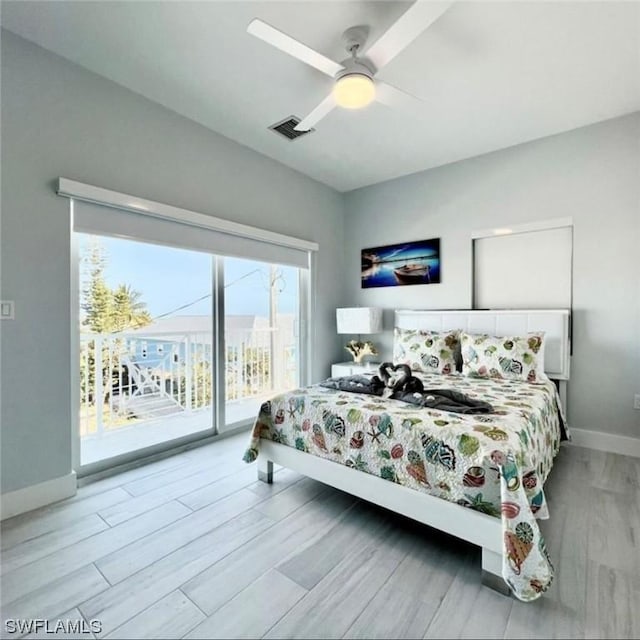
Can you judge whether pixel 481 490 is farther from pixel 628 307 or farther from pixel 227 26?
pixel 227 26

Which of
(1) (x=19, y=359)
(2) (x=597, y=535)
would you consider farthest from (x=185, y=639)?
(2) (x=597, y=535)

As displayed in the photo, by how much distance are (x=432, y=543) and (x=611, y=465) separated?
1837 mm

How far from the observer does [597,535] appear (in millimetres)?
1771

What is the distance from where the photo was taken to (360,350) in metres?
4.02

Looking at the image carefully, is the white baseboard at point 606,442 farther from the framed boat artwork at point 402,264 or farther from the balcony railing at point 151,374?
the balcony railing at point 151,374

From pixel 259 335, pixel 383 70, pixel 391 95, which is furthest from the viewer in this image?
pixel 259 335

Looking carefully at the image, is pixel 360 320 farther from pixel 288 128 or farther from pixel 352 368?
pixel 288 128

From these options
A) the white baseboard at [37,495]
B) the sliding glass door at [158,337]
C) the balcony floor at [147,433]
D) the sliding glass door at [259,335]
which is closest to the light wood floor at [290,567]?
the white baseboard at [37,495]

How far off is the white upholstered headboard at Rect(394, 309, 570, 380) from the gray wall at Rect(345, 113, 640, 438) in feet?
0.49

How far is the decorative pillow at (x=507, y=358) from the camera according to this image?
2.76m

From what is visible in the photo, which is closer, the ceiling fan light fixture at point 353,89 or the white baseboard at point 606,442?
the ceiling fan light fixture at point 353,89

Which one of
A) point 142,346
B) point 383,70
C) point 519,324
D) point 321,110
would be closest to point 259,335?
point 142,346

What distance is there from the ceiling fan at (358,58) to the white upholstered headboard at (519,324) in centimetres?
209

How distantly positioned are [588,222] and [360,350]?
2440 millimetres
